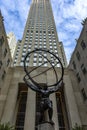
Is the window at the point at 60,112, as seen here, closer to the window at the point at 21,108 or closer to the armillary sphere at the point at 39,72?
the armillary sphere at the point at 39,72

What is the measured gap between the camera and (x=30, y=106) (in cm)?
2247

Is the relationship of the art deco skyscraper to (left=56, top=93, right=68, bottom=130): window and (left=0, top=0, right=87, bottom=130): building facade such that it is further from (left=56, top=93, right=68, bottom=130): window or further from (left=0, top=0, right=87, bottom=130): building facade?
(left=56, top=93, right=68, bottom=130): window

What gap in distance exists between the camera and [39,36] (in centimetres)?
6438

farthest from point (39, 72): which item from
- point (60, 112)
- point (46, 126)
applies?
point (46, 126)

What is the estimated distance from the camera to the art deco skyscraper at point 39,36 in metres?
55.9

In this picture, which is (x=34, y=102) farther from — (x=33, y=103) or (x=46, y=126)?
(x=46, y=126)

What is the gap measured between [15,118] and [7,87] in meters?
4.95

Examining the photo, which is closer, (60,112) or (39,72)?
(60,112)

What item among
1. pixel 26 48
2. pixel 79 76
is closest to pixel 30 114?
pixel 79 76

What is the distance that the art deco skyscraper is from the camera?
5588cm

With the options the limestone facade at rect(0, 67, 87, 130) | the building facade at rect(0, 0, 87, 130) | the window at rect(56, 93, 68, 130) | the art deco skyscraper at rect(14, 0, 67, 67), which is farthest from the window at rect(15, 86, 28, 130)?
the art deco skyscraper at rect(14, 0, 67, 67)

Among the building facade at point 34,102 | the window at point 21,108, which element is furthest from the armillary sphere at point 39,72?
the window at point 21,108

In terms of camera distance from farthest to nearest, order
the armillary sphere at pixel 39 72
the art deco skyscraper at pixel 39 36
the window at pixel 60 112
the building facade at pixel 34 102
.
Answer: the art deco skyscraper at pixel 39 36 < the window at pixel 60 112 < the building facade at pixel 34 102 < the armillary sphere at pixel 39 72

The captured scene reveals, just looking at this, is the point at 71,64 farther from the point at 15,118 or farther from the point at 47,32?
the point at 47,32
